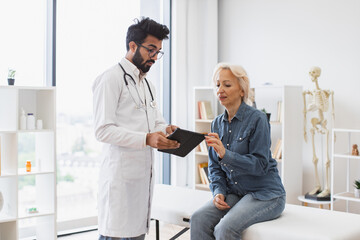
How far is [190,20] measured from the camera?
4.76 metres

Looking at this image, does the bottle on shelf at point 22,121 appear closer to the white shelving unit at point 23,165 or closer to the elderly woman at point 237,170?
the white shelving unit at point 23,165

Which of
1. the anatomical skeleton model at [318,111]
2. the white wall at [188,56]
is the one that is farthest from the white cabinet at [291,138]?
the white wall at [188,56]

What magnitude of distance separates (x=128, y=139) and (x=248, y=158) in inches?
25.1

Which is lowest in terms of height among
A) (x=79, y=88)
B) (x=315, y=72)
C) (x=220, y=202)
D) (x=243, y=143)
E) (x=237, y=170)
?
(x=220, y=202)

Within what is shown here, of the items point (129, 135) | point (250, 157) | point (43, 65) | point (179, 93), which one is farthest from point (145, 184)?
point (179, 93)

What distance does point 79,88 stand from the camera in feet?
13.0

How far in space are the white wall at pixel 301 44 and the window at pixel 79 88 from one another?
4.52ft

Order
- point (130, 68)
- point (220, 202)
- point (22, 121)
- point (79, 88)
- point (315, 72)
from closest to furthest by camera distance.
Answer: point (130, 68) → point (220, 202) → point (22, 121) → point (315, 72) → point (79, 88)

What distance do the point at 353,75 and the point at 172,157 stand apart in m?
1.98

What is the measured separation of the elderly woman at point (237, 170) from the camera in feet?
7.24

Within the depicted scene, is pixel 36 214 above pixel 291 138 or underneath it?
underneath

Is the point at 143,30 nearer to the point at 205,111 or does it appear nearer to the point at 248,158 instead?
the point at 248,158

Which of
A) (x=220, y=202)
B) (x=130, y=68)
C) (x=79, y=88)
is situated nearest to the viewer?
(x=130, y=68)

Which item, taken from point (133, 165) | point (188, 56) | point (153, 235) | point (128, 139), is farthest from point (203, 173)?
point (128, 139)
